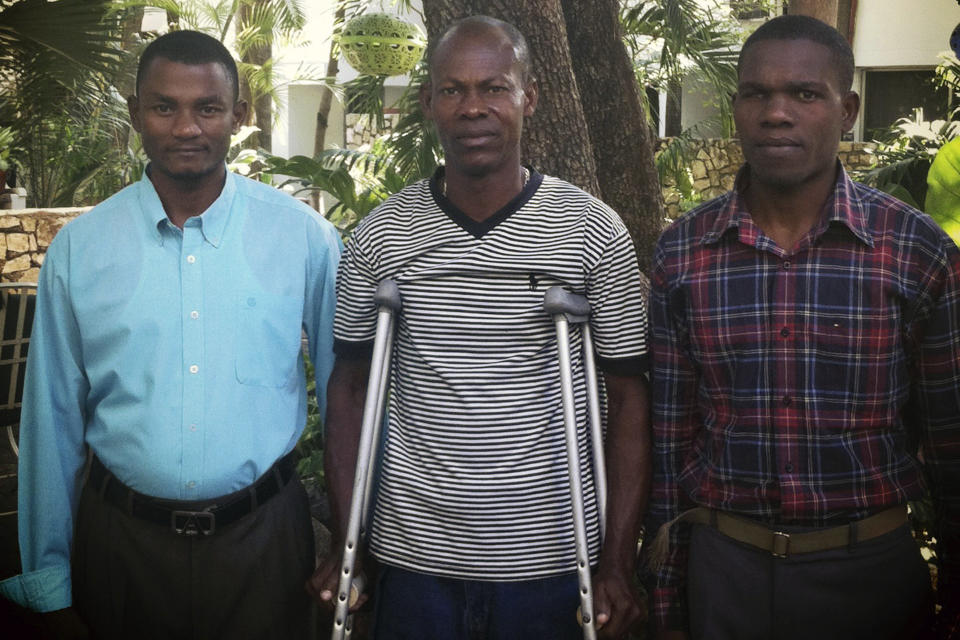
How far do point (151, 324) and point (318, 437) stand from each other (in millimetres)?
2752

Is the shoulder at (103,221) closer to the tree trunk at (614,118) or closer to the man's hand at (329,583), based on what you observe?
the man's hand at (329,583)

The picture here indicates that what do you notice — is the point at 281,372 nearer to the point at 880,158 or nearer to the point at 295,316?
the point at 295,316

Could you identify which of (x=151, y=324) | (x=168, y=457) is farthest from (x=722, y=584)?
(x=151, y=324)

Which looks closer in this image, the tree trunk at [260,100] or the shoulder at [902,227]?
the shoulder at [902,227]

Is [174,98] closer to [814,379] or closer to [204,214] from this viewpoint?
[204,214]

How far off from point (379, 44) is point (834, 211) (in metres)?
5.59

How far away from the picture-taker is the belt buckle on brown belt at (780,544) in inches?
99.3

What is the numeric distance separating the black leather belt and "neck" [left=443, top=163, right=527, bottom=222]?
3.08 feet

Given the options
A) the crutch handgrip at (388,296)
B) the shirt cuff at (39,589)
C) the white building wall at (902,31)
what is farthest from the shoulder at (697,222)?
the white building wall at (902,31)

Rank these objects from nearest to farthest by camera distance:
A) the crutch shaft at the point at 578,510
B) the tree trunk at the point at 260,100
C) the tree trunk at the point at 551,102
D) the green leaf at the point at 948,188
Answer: the crutch shaft at the point at 578,510
the green leaf at the point at 948,188
the tree trunk at the point at 551,102
the tree trunk at the point at 260,100

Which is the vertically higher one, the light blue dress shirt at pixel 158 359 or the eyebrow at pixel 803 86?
the eyebrow at pixel 803 86

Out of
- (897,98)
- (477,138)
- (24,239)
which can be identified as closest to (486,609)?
(477,138)

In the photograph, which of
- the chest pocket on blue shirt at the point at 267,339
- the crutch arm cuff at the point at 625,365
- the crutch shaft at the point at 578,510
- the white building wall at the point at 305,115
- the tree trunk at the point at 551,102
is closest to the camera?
the crutch shaft at the point at 578,510

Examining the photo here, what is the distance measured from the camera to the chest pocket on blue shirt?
290 centimetres
